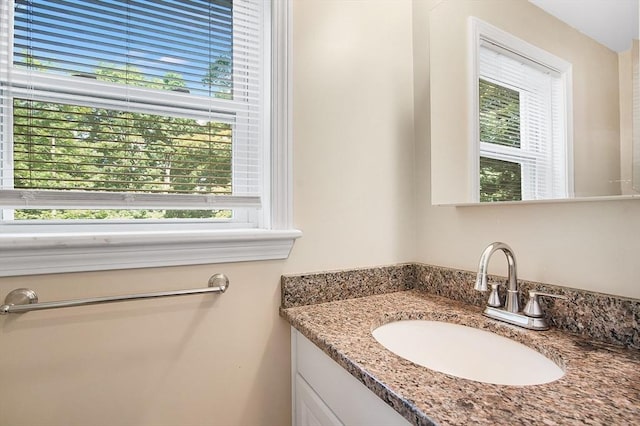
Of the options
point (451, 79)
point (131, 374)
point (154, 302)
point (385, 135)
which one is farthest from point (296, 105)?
point (131, 374)

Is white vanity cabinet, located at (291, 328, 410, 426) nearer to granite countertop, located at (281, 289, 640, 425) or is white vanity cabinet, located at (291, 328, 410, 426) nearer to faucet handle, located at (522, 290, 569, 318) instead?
granite countertop, located at (281, 289, 640, 425)

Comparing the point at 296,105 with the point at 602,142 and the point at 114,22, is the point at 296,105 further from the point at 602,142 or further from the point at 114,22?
the point at 602,142

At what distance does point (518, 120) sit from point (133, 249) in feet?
3.77

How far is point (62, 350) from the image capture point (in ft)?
2.73

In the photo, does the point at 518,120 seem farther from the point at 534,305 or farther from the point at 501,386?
the point at 501,386

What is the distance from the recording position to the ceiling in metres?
0.73

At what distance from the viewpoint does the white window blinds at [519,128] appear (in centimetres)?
87

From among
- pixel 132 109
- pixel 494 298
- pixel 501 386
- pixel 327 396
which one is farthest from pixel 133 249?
pixel 494 298

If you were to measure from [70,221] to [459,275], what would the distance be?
1.21 meters

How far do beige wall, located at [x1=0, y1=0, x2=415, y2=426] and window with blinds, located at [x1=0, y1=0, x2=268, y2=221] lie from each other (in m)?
0.18

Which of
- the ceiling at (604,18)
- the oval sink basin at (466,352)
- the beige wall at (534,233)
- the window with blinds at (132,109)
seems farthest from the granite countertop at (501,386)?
the ceiling at (604,18)

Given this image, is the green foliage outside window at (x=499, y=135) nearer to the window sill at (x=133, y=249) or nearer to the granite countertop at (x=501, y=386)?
the granite countertop at (x=501, y=386)

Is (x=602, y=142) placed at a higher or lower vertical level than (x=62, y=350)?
higher

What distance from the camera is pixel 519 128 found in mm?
959
